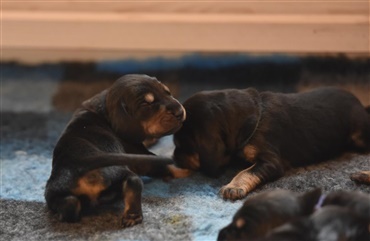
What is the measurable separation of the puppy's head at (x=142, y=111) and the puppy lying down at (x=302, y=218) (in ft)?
1.88

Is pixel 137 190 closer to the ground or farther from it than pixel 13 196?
farther from it

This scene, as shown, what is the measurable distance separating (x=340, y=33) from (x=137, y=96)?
115 cm

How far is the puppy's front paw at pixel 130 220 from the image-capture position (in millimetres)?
1692

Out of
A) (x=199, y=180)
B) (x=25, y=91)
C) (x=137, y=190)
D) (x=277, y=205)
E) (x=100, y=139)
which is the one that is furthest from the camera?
(x=25, y=91)

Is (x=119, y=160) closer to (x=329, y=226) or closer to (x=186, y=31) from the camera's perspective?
(x=329, y=226)

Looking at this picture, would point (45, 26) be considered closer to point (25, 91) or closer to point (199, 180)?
point (25, 91)

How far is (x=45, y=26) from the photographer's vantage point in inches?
107

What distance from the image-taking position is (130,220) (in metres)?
1.70

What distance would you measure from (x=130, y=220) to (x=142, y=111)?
0.41 meters

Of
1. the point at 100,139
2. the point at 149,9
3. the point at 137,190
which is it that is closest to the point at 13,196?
the point at 100,139

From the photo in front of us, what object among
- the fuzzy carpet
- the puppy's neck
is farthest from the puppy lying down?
the puppy's neck

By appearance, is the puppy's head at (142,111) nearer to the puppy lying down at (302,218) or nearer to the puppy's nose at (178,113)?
the puppy's nose at (178,113)

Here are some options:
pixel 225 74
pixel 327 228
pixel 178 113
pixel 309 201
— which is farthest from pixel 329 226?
pixel 225 74

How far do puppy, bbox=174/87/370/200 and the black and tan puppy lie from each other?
3.9 inches
